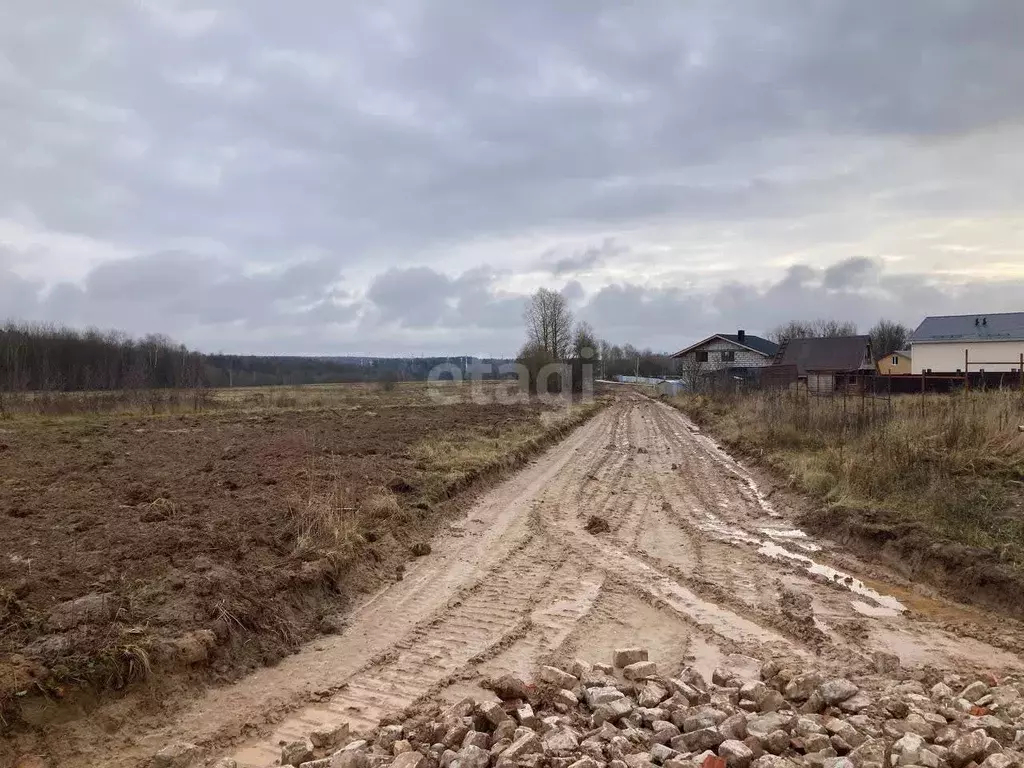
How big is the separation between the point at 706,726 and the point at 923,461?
9.54m

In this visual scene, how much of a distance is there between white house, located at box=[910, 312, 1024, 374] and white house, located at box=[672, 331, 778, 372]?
16.1 meters

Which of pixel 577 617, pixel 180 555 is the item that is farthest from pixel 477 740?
pixel 180 555

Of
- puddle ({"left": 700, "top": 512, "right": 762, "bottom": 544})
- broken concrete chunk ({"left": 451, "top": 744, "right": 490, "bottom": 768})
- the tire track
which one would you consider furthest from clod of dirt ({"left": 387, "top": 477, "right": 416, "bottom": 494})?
broken concrete chunk ({"left": 451, "top": 744, "right": 490, "bottom": 768})

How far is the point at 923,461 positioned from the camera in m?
11.6

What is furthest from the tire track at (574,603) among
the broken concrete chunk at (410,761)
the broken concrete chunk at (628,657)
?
the broken concrete chunk at (410,761)

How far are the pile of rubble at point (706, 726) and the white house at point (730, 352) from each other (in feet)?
187

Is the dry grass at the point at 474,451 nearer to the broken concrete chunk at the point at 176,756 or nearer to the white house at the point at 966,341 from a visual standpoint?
the broken concrete chunk at the point at 176,756

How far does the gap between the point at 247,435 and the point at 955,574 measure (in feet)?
62.6

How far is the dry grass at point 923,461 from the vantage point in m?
8.95

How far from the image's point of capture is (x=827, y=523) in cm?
1012

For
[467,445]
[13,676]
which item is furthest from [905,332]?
[13,676]

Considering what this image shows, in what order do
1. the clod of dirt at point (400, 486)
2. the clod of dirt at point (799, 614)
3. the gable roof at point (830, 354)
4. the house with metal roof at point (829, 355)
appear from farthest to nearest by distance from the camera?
the gable roof at point (830, 354), the house with metal roof at point (829, 355), the clod of dirt at point (400, 486), the clod of dirt at point (799, 614)

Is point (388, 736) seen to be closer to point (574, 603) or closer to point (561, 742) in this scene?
point (561, 742)

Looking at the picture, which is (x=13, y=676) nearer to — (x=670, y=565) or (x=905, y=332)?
(x=670, y=565)
